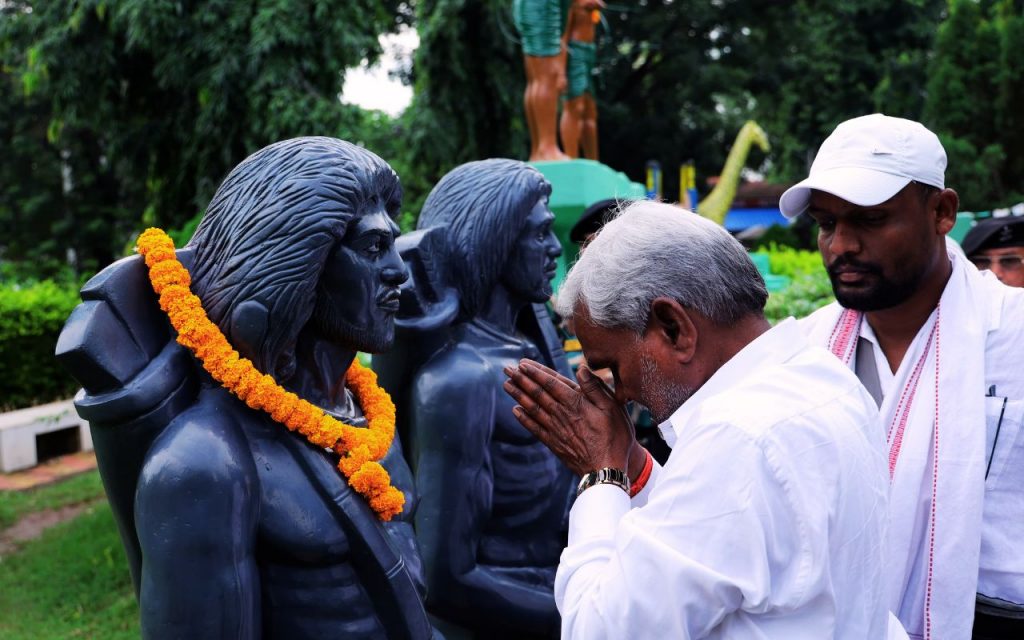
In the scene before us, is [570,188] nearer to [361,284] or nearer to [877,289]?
[877,289]

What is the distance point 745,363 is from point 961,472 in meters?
0.91

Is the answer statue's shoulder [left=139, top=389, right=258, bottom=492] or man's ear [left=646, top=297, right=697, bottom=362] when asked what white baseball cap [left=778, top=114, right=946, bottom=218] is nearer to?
man's ear [left=646, top=297, right=697, bottom=362]

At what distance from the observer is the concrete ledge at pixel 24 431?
26.2 ft

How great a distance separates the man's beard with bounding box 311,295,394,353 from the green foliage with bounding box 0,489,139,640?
407cm

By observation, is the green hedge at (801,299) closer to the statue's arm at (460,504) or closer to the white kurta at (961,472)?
the white kurta at (961,472)

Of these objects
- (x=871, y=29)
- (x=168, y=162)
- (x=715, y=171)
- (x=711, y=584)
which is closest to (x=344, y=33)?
(x=168, y=162)

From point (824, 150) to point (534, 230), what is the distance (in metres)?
0.89

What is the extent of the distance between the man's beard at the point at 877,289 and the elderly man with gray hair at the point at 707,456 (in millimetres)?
784

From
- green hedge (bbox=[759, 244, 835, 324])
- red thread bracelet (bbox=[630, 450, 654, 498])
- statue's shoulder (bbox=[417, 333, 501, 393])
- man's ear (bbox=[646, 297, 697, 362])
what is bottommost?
green hedge (bbox=[759, 244, 835, 324])

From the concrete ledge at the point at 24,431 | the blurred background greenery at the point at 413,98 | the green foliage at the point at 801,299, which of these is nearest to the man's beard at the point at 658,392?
the green foliage at the point at 801,299

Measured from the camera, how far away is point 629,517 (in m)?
1.46

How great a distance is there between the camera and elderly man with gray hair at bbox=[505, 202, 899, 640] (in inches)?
54.2

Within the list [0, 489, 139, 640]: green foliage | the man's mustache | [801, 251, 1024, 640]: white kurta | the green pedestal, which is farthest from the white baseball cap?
the green pedestal

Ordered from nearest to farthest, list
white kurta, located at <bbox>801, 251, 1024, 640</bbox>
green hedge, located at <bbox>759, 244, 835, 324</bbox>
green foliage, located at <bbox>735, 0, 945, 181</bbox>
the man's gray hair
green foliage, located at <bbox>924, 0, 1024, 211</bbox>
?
the man's gray hair, white kurta, located at <bbox>801, 251, 1024, 640</bbox>, green hedge, located at <bbox>759, 244, 835, 324</bbox>, green foliage, located at <bbox>924, 0, 1024, 211</bbox>, green foliage, located at <bbox>735, 0, 945, 181</bbox>
